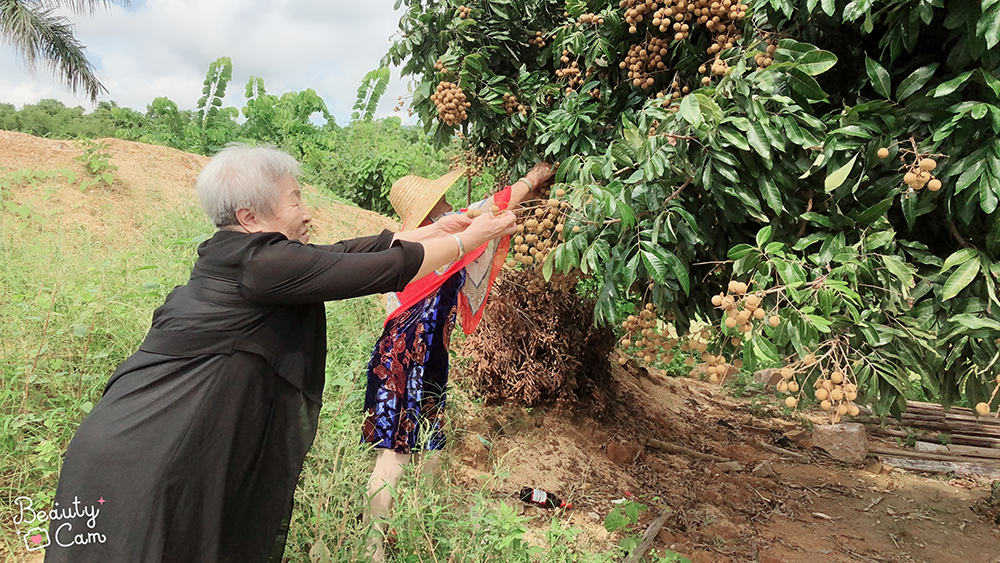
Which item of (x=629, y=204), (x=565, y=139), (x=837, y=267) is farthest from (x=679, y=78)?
(x=837, y=267)

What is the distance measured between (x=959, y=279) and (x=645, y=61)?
4.68ft

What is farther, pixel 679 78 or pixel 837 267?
pixel 679 78

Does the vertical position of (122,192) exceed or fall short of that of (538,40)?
it falls short

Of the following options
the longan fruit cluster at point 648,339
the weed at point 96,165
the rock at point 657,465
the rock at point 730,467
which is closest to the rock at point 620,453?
the rock at point 657,465

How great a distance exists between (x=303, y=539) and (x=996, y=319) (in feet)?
7.27

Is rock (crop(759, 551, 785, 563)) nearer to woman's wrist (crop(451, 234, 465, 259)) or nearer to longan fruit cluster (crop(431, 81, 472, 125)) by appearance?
woman's wrist (crop(451, 234, 465, 259))

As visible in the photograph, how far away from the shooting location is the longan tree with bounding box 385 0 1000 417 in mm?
1666

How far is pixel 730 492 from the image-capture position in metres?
3.98

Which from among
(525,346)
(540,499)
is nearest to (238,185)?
(540,499)

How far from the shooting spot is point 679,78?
2590mm

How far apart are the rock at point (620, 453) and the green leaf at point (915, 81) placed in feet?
9.27

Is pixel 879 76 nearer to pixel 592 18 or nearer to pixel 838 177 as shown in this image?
pixel 838 177

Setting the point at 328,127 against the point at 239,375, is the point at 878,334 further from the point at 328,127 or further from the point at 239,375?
the point at 328,127

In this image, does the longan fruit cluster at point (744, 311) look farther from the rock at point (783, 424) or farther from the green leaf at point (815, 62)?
the rock at point (783, 424)
